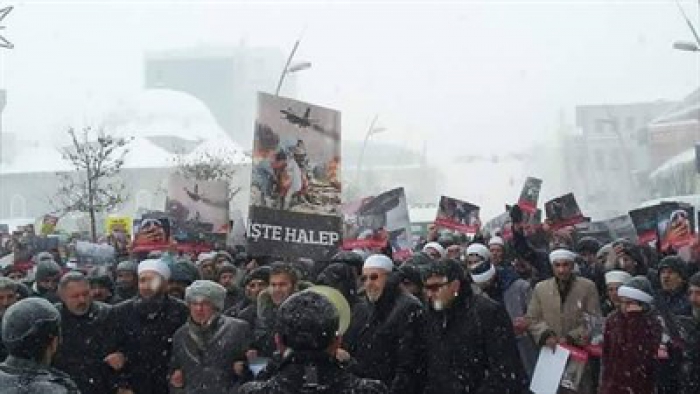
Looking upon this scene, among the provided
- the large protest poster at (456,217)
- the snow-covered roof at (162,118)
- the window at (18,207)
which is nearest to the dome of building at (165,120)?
the snow-covered roof at (162,118)

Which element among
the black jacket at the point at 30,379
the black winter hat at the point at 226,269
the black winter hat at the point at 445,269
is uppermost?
the black winter hat at the point at 445,269

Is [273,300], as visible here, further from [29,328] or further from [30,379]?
[30,379]

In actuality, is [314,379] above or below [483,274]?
above

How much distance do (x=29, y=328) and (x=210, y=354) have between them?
255 cm

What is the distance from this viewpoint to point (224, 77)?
134 meters

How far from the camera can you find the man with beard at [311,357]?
3.46m

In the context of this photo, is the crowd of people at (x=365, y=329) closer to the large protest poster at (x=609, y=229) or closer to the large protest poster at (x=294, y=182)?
the large protest poster at (x=294, y=182)

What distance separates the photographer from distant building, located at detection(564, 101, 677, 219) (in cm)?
8200

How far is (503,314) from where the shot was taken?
581cm

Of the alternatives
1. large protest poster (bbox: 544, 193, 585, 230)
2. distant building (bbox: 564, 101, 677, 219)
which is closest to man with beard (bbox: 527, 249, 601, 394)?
large protest poster (bbox: 544, 193, 585, 230)

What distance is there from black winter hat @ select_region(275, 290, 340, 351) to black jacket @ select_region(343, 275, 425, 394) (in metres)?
2.40

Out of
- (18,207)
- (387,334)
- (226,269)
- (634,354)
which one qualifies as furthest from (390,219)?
(18,207)

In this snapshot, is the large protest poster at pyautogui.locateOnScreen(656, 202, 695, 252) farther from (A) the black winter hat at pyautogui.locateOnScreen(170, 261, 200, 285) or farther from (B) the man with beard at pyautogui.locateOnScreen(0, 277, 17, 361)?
(B) the man with beard at pyautogui.locateOnScreen(0, 277, 17, 361)

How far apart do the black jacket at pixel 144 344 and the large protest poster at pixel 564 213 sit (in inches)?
304
